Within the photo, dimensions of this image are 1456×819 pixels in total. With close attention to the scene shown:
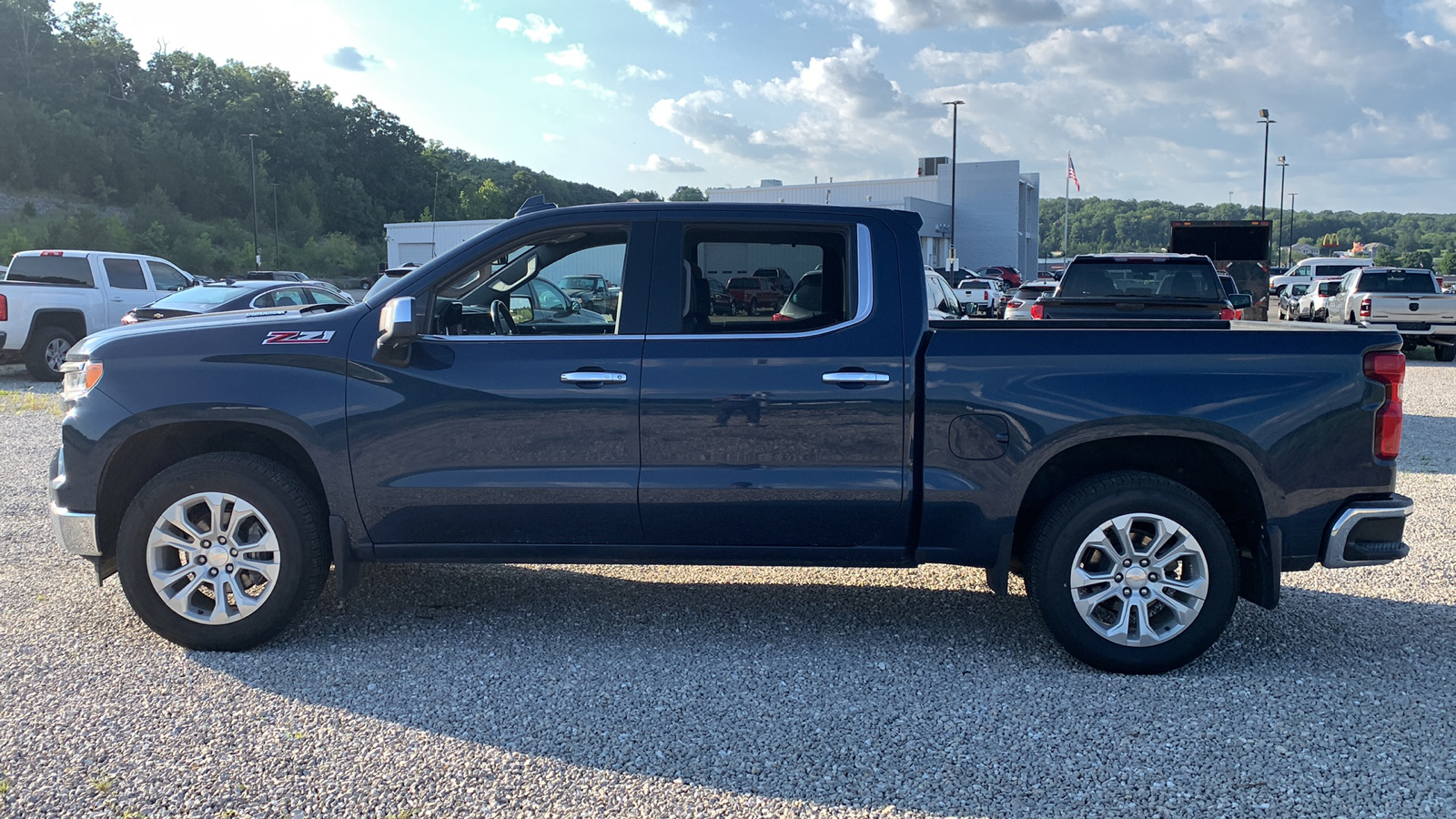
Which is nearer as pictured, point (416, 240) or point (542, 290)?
point (542, 290)

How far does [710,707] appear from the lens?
12.6 feet

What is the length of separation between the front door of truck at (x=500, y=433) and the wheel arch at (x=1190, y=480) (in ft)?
5.61

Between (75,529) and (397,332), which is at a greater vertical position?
(397,332)

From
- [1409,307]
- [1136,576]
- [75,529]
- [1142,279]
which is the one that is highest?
[1142,279]

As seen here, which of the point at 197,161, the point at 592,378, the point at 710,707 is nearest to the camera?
the point at 710,707

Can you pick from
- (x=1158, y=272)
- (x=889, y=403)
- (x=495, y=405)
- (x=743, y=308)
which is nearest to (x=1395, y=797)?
(x=889, y=403)

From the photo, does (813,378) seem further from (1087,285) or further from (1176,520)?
(1087,285)

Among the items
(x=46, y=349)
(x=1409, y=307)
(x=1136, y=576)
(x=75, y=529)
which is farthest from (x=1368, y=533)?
(x=1409, y=307)

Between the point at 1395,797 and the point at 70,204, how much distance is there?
95736mm

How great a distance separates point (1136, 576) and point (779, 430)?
155cm

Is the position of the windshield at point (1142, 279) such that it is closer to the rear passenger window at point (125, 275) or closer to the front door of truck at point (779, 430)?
the front door of truck at point (779, 430)

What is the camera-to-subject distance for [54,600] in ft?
16.6

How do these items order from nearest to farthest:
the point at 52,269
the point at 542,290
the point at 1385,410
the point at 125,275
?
the point at 1385,410, the point at 542,290, the point at 52,269, the point at 125,275

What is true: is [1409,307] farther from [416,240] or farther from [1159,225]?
[1159,225]
